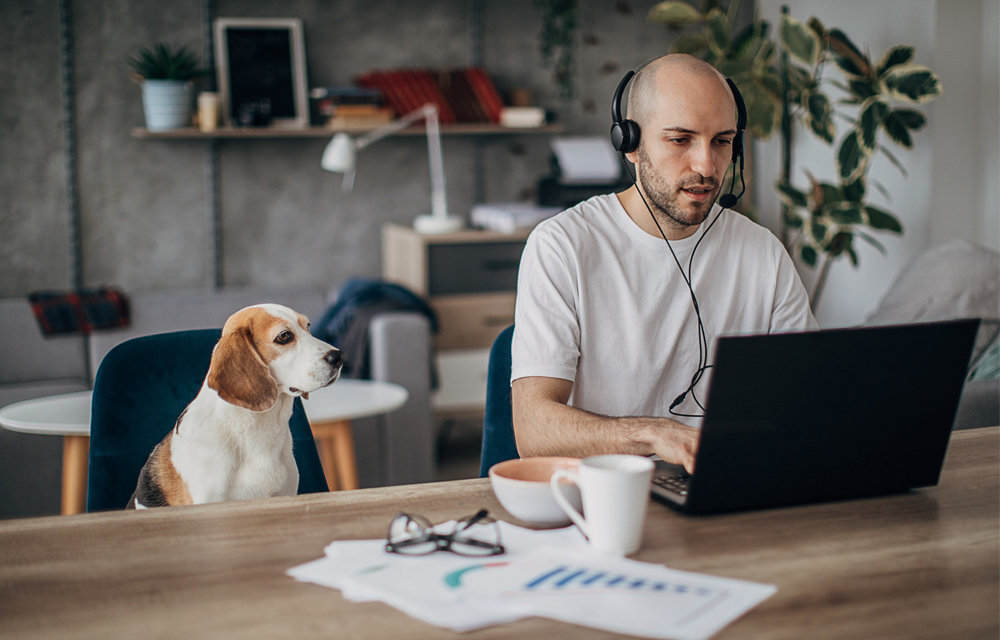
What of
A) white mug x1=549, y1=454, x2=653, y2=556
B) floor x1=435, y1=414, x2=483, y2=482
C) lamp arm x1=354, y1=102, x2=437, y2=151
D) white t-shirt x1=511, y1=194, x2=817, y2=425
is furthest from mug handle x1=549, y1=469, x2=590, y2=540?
lamp arm x1=354, y1=102, x2=437, y2=151

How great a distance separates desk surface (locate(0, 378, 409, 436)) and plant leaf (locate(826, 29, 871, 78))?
1867 mm

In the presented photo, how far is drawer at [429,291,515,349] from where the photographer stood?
3.41m

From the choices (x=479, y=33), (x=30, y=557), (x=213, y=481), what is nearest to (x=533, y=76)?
(x=479, y=33)

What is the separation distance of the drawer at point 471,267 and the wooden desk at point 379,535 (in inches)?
94.1

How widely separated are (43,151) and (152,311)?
0.80 metres

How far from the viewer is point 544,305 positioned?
4.67 ft

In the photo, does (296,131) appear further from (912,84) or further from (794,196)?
(912,84)

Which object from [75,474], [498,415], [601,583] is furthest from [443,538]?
[75,474]

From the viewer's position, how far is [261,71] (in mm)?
3619

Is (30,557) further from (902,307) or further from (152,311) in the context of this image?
(152,311)

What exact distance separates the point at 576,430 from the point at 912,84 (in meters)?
2.17

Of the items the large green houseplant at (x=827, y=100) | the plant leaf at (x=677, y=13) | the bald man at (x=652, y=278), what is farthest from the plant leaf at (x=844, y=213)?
the bald man at (x=652, y=278)

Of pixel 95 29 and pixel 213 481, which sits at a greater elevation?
pixel 95 29

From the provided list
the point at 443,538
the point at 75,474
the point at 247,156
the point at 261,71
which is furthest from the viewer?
the point at 247,156
